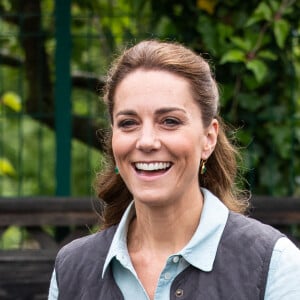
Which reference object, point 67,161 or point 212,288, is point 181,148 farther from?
point 67,161

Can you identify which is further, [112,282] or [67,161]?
[67,161]

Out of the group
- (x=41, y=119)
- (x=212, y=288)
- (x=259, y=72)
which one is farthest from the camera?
(x=41, y=119)

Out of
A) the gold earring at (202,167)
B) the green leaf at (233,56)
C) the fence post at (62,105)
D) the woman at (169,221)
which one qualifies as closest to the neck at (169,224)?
the woman at (169,221)

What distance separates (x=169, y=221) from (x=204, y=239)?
0.10 meters

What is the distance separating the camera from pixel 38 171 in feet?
17.6

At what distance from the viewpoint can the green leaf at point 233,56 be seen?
4898mm

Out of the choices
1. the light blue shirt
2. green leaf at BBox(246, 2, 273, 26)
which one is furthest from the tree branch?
the light blue shirt

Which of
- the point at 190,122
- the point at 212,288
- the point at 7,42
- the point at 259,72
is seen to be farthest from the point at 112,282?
the point at 7,42

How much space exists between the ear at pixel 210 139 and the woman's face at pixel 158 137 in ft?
0.15

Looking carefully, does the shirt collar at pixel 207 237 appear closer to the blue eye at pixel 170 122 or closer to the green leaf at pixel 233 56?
the blue eye at pixel 170 122

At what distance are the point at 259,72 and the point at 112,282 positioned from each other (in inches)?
92.1

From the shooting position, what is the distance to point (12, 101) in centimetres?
521

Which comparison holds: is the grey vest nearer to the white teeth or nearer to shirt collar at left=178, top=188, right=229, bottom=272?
shirt collar at left=178, top=188, right=229, bottom=272

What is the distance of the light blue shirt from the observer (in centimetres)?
260
